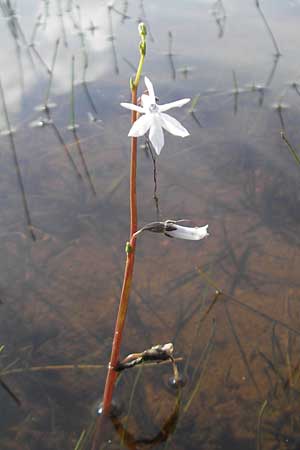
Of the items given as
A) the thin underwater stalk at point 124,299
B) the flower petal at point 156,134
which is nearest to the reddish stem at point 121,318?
the thin underwater stalk at point 124,299

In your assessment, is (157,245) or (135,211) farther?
(157,245)

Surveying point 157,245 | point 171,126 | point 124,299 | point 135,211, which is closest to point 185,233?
point 135,211

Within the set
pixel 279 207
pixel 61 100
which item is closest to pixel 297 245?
pixel 279 207

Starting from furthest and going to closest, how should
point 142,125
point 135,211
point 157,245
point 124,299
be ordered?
1. point 157,245
2. point 124,299
3. point 135,211
4. point 142,125

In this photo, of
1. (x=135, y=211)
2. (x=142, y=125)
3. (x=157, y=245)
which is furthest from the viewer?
(x=157, y=245)

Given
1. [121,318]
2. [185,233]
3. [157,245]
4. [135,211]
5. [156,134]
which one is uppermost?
[156,134]

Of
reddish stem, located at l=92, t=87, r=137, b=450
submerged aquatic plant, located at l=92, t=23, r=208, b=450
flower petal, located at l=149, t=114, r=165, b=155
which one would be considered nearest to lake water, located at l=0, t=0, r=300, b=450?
reddish stem, located at l=92, t=87, r=137, b=450

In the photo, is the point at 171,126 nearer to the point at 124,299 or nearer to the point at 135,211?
the point at 135,211

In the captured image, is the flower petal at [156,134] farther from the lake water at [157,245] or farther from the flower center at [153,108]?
the lake water at [157,245]
